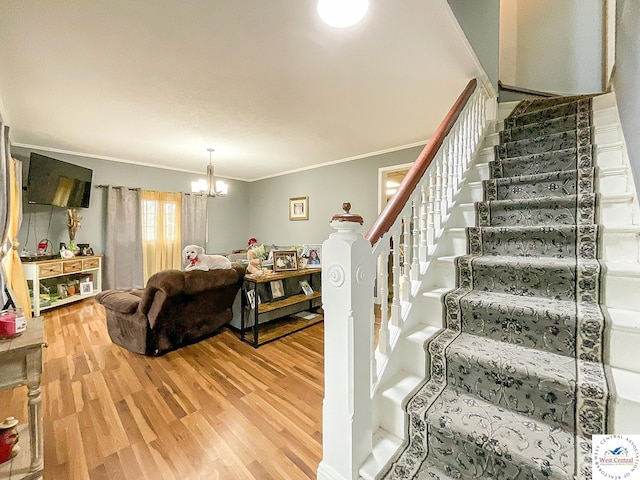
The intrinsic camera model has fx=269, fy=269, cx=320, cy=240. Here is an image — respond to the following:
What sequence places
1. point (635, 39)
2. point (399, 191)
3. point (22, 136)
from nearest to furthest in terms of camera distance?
point (399, 191) < point (635, 39) < point (22, 136)

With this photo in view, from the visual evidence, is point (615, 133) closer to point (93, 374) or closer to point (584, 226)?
point (584, 226)

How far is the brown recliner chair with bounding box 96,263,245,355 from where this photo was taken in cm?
239

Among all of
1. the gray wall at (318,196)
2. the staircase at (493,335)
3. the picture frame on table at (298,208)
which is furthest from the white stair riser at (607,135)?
the picture frame on table at (298,208)

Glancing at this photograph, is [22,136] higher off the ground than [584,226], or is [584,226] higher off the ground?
[22,136]

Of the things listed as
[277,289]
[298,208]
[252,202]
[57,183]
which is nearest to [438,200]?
[277,289]

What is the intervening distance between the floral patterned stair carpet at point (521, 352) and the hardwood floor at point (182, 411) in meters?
0.79

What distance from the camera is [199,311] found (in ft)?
8.91

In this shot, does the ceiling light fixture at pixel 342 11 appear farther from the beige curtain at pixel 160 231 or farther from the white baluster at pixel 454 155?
the beige curtain at pixel 160 231

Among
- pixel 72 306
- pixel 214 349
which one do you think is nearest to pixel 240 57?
pixel 214 349

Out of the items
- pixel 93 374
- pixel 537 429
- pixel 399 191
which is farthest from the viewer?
pixel 93 374

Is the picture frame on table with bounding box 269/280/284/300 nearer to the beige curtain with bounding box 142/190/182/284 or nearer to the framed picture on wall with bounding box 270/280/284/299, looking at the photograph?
the framed picture on wall with bounding box 270/280/284/299

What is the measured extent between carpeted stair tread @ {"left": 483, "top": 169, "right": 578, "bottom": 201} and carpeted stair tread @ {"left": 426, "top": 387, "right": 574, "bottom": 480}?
4.50ft

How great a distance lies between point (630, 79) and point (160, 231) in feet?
20.4

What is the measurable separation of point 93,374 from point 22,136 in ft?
11.4
